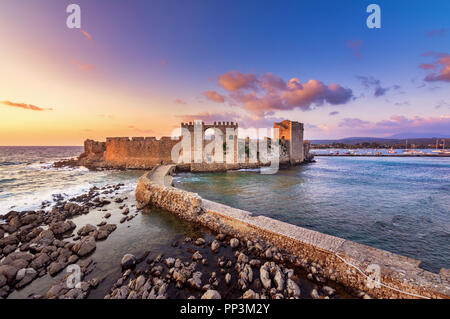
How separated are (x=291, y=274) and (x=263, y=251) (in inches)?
41.7

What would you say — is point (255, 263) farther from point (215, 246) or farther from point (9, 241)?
point (9, 241)

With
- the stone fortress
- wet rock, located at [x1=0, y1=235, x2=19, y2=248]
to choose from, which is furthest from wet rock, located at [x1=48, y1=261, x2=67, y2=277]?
the stone fortress

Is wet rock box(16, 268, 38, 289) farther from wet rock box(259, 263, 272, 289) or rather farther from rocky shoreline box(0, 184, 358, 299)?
wet rock box(259, 263, 272, 289)

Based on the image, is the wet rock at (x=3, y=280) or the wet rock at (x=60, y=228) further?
the wet rock at (x=60, y=228)

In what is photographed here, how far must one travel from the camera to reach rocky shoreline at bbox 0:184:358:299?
3.65 m

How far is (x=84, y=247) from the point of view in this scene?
534 centimetres

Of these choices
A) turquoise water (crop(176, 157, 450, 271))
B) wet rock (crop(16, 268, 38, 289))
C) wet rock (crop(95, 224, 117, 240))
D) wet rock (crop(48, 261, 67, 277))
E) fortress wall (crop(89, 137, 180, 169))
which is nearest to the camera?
wet rock (crop(16, 268, 38, 289))

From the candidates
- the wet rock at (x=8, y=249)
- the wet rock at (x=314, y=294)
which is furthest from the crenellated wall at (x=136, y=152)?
the wet rock at (x=314, y=294)

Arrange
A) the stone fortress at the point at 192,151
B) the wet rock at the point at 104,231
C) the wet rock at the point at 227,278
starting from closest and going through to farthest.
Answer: the wet rock at the point at 227,278
the wet rock at the point at 104,231
the stone fortress at the point at 192,151

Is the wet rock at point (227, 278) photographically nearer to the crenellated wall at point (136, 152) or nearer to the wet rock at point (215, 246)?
the wet rock at point (215, 246)

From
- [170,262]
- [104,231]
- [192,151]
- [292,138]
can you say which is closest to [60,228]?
[104,231]


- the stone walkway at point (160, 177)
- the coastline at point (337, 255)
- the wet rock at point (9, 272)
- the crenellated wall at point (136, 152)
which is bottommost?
the wet rock at point (9, 272)

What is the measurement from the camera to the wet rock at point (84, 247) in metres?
5.21
